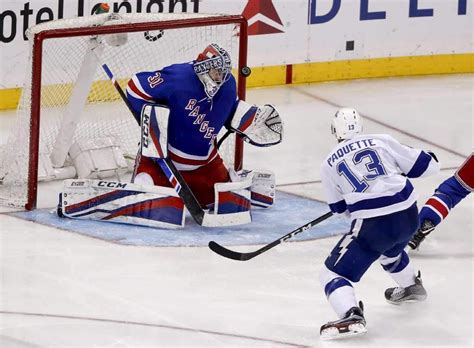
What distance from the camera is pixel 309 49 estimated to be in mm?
8727

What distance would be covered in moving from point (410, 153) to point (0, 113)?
3.33m

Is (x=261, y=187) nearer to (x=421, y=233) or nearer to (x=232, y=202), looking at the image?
(x=232, y=202)

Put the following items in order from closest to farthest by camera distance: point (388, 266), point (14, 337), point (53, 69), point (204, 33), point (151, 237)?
point (14, 337)
point (388, 266)
point (151, 237)
point (53, 69)
point (204, 33)

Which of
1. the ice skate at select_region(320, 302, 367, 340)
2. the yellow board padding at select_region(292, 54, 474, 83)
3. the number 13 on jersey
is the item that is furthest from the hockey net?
the ice skate at select_region(320, 302, 367, 340)

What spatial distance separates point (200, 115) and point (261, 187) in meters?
0.54

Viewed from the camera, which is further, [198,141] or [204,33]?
[204,33]

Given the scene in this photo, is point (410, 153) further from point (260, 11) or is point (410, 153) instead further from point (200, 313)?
point (260, 11)

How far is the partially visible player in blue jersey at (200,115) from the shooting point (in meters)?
6.00

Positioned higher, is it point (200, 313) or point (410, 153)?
point (410, 153)

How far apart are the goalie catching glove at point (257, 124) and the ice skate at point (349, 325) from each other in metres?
1.60

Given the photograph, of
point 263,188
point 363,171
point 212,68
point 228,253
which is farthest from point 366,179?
point 263,188

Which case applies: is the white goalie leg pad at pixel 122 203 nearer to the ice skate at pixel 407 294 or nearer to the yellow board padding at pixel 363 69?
the ice skate at pixel 407 294


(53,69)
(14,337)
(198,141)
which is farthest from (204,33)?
(14,337)

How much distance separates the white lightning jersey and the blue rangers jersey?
1.21 m
